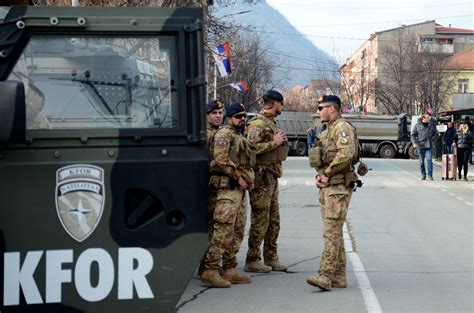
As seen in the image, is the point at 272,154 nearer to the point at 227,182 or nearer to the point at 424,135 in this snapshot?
the point at 227,182

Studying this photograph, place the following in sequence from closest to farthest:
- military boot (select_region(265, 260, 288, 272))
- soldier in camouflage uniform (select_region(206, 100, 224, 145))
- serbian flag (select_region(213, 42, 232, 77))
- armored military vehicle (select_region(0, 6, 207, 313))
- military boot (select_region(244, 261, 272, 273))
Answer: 1. armored military vehicle (select_region(0, 6, 207, 313))
2. soldier in camouflage uniform (select_region(206, 100, 224, 145))
3. military boot (select_region(244, 261, 272, 273))
4. military boot (select_region(265, 260, 288, 272))
5. serbian flag (select_region(213, 42, 232, 77))

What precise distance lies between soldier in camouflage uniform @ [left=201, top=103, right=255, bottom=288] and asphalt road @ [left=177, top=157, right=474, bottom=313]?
30cm

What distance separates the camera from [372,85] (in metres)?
89.4

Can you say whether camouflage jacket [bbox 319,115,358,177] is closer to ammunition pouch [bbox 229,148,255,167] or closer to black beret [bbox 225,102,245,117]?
ammunition pouch [bbox 229,148,255,167]

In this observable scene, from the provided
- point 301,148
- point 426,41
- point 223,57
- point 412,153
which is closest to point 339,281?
point 223,57

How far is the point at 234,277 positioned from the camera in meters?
9.27

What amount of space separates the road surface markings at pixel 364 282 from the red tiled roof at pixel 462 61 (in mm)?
74852

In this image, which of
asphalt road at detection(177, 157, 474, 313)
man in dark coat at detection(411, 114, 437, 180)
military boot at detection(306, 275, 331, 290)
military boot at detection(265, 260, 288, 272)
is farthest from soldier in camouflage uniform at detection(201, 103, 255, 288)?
man in dark coat at detection(411, 114, 437, 180)

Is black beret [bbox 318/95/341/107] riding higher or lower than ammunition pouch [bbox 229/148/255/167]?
higher

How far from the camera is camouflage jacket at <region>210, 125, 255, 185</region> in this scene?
828 cm

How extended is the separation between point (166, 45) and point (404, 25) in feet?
330

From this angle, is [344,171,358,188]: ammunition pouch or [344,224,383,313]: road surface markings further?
[344,171,358,188]: ammunition pouch

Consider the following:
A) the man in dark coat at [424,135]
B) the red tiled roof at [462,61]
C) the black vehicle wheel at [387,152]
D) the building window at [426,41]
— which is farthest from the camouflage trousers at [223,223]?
the building window at [426,41]

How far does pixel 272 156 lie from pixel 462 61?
8511 centimetres
